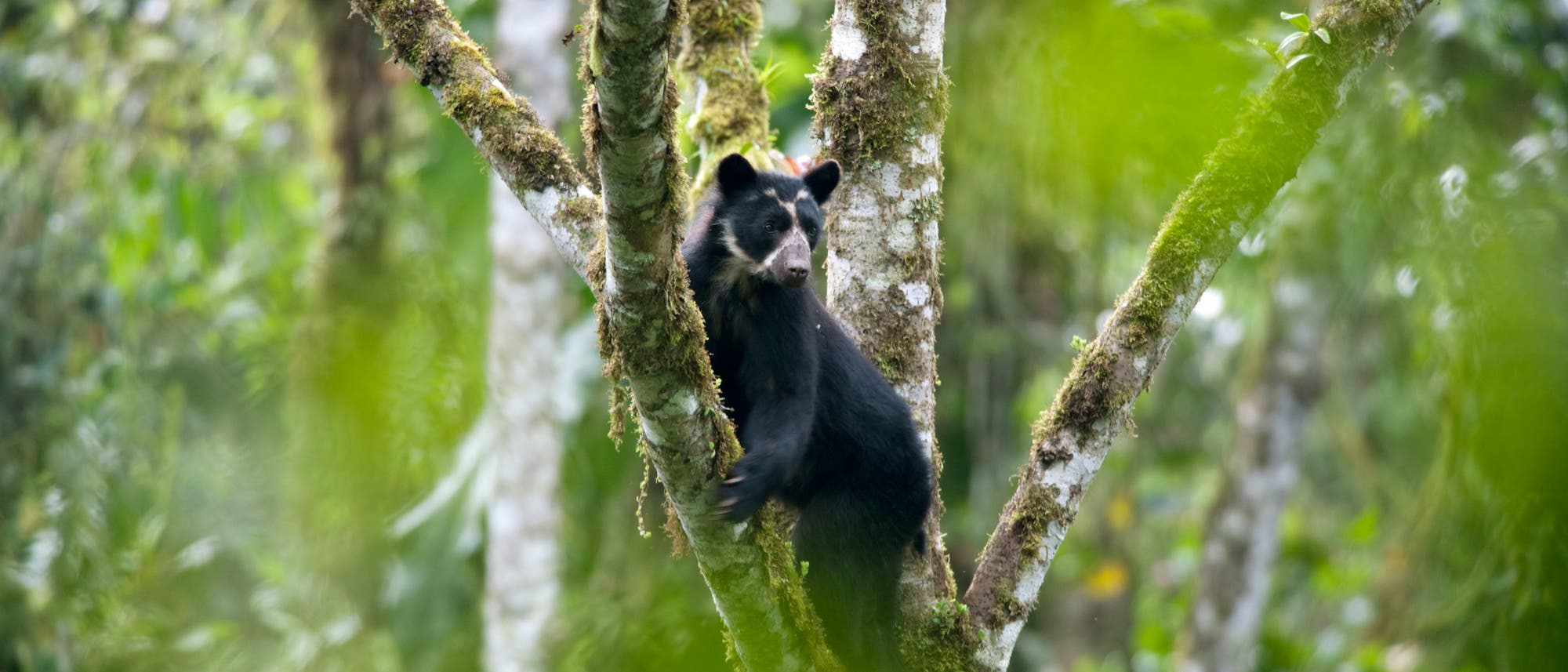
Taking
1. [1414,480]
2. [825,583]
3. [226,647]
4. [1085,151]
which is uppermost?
[1414,480]

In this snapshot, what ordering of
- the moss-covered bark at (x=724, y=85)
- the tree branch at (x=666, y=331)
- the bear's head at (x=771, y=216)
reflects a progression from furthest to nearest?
the moss-covered bark at (x=724, y=85) → the bear's head at (x=771, y=216) → the tree branch at (x=666, y=331)

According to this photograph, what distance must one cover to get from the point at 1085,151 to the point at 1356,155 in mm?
6959

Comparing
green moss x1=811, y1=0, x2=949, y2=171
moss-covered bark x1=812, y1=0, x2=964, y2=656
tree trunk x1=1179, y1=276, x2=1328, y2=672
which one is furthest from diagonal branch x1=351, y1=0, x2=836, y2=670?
tree trunk x1=1179, y1=276, x2=1328, y2=672

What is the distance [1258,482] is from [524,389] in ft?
20.3

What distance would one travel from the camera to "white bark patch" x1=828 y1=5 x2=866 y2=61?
191 inches

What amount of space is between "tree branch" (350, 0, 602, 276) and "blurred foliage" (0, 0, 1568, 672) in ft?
4.73

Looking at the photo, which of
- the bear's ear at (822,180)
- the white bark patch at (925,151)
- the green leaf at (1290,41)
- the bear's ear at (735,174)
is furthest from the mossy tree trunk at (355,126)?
the green leaf at (1290,41)

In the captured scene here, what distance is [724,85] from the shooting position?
6.04m

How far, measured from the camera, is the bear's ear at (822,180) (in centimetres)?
484

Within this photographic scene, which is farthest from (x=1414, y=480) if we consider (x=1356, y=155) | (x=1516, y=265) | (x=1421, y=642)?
(x=1516, y=265)

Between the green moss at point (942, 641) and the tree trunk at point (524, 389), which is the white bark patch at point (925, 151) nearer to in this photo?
the green moss at point (942, 641)

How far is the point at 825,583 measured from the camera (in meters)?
4.80

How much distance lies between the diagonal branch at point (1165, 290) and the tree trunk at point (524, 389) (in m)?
4.74

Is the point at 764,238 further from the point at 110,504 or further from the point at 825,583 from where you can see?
the point at 110,504
